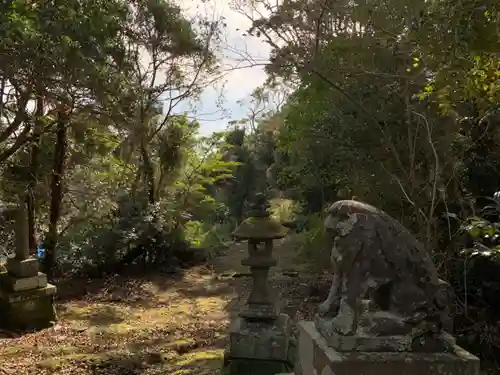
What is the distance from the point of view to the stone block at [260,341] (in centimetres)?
515

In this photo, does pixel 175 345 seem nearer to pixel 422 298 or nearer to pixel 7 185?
pixel 7 185

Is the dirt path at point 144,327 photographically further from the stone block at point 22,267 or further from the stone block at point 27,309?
the stone block at point 22,267

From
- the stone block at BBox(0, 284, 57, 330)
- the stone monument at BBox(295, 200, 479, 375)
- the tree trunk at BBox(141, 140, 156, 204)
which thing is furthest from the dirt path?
the stone monument at BBox(295, 200, 479, 375)

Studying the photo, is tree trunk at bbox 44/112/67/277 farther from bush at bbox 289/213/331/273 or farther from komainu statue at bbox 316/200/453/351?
komainu statue at bbox 316/200/453/351

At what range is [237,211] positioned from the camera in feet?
69.4

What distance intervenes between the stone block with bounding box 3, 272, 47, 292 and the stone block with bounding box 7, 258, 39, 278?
6cm

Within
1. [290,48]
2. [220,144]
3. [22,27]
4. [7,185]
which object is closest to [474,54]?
[22,27]

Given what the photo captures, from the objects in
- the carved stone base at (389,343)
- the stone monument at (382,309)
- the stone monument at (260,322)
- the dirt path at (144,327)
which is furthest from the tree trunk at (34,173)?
the carved stone base at (389,343)

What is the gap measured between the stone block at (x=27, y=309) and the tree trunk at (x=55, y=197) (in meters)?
2.05

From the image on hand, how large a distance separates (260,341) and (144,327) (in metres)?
2.94

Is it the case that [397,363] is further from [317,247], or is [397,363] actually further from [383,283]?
[317,247]

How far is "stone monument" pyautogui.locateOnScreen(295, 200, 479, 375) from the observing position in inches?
99.9

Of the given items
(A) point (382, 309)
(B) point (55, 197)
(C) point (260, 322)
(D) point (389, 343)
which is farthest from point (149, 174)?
(D) point (389, 343)

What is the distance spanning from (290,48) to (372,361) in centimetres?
569
